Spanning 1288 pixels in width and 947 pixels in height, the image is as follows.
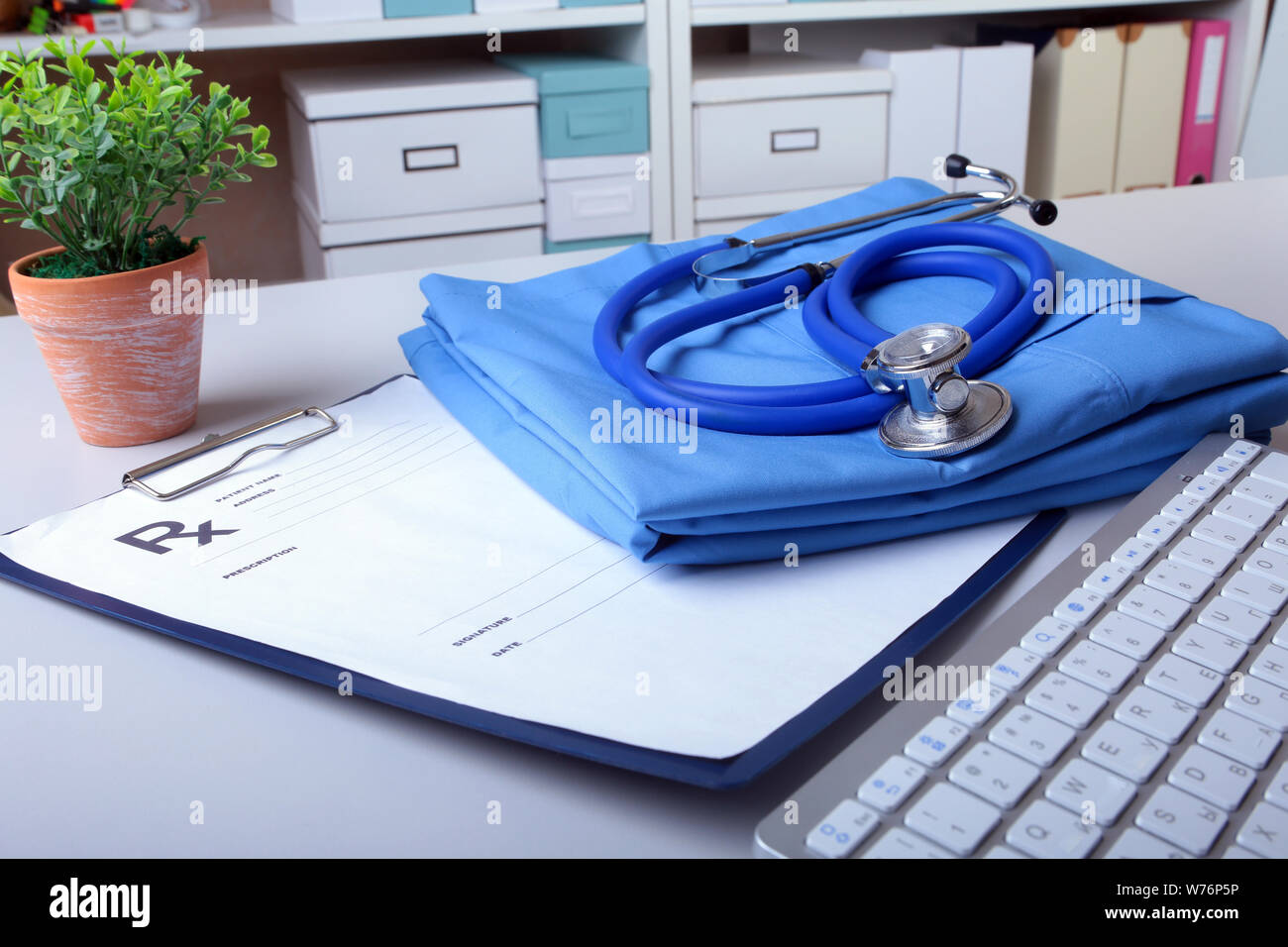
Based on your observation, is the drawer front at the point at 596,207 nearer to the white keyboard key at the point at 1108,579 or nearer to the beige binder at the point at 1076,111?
the beige binder at the point at 1076,111

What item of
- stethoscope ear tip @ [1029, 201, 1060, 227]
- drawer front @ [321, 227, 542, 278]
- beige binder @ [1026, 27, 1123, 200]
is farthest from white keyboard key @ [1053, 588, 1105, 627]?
beige binder @ [1026, 27, 1123, 200]

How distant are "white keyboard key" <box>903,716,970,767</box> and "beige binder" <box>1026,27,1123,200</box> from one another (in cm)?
185

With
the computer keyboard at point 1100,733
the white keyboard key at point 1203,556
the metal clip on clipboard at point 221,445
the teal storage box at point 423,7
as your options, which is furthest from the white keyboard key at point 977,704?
the teal storage box at point 423,7

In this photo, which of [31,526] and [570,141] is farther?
[570,141]

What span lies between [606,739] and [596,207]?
1.51m

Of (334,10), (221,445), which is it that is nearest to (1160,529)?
(221,445)

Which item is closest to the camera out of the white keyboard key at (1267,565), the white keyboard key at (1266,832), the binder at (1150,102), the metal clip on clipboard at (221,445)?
the white keyboard key at (1266,832)

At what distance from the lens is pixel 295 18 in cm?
158

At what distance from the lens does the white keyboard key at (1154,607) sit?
0.33m

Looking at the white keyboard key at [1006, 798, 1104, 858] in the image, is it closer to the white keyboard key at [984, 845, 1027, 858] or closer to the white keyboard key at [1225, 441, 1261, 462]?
the white keyboard key at [984, 845, 1027, 858]

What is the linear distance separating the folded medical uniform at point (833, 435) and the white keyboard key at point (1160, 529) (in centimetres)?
4
